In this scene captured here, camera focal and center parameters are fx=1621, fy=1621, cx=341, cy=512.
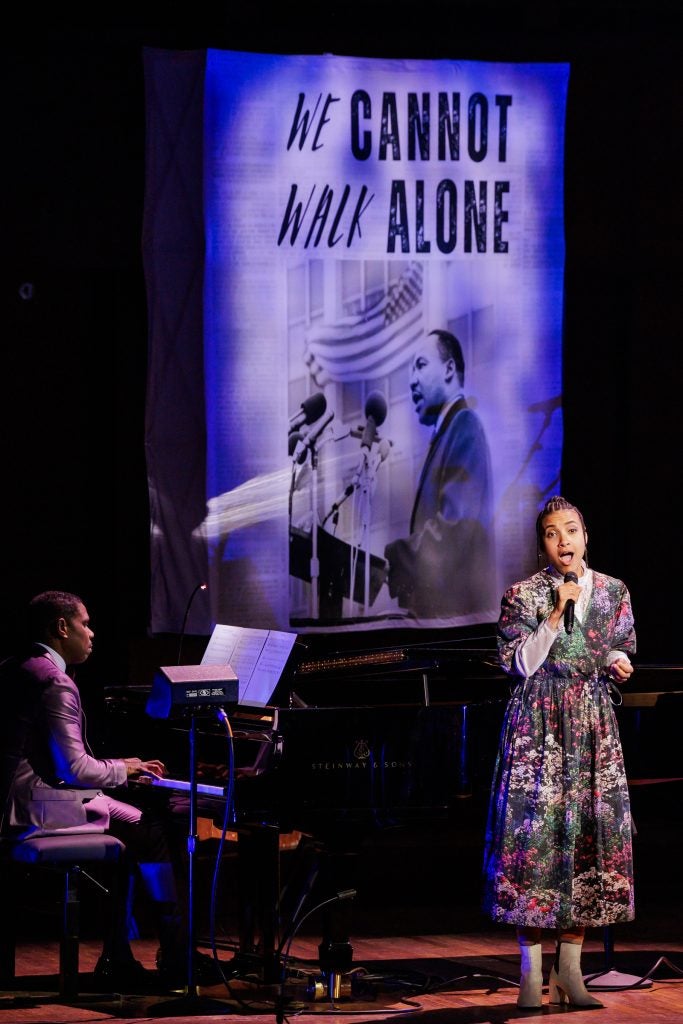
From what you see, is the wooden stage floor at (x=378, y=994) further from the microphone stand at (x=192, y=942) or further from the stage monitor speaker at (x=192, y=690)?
the stage monitor speaker at (x=192, y=690)

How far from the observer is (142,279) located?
22.5ft

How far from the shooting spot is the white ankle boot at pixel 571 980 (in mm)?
4715

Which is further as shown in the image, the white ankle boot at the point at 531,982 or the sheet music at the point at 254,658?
the sheet music at the point at 254,658

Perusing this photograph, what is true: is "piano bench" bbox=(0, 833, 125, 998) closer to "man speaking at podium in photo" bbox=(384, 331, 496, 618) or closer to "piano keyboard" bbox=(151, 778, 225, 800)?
"piano keyboard" bbox=(151, 778, 225, 800)

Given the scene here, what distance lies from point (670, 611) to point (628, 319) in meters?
1.34

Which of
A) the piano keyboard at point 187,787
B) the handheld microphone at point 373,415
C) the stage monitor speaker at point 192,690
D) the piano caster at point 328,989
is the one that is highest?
the handheld microphone at point 373,415

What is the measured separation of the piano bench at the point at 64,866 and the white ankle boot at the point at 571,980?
4.53 ft

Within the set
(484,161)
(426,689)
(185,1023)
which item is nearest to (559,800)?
(426,689)

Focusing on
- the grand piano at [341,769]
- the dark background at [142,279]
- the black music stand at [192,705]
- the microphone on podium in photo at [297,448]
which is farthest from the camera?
the microphone on podium in photo at [297,448]

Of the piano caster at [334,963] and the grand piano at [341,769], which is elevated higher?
the grand piano at [341,769]

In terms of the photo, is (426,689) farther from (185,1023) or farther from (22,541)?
(22,541)

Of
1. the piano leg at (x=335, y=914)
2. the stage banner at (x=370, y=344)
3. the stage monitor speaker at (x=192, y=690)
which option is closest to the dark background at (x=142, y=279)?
the stage banner at (x=370, y=344)

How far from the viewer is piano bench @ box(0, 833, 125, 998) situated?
16.0 ft

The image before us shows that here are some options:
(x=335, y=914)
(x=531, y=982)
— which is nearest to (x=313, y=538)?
(x=335, y=914)
